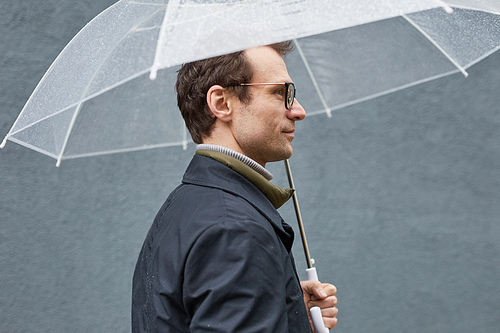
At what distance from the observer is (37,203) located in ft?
9.21

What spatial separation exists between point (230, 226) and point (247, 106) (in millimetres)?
451

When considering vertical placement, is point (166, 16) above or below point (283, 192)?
above

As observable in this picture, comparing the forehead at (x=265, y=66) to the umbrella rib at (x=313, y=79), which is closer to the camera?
the forehead at (x=265, y=66)

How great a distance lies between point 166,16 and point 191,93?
381 millimetres

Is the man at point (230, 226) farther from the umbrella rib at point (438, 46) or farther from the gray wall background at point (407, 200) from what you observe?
the gray wall background at point (407, 200)

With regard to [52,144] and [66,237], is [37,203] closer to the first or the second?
[66,237]

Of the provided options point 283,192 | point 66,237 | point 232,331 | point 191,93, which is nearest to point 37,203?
point 66,237

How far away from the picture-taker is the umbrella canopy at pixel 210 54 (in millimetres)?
976

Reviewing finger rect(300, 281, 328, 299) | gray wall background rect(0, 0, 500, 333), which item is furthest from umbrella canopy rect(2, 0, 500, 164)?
→ gray wall background rect(0, 0, 500, 333)

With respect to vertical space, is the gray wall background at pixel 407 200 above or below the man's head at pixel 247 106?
below

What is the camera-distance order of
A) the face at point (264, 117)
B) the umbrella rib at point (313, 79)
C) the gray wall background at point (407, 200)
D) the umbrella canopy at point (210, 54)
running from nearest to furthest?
the umbrella canopy at point (210, 54) → the face at point (264, 117) → the umbrella rib at point (313, 79) → the gray wall background at point (407, 200)

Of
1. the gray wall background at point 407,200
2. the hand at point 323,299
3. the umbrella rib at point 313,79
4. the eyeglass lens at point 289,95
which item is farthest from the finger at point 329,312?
the gray wall background at point 407,200

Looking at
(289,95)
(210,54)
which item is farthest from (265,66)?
(210,54)

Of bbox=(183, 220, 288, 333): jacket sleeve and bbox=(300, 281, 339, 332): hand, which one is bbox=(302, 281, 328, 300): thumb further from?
bbox=(183, 220, 288, 333): jacket sleeve
